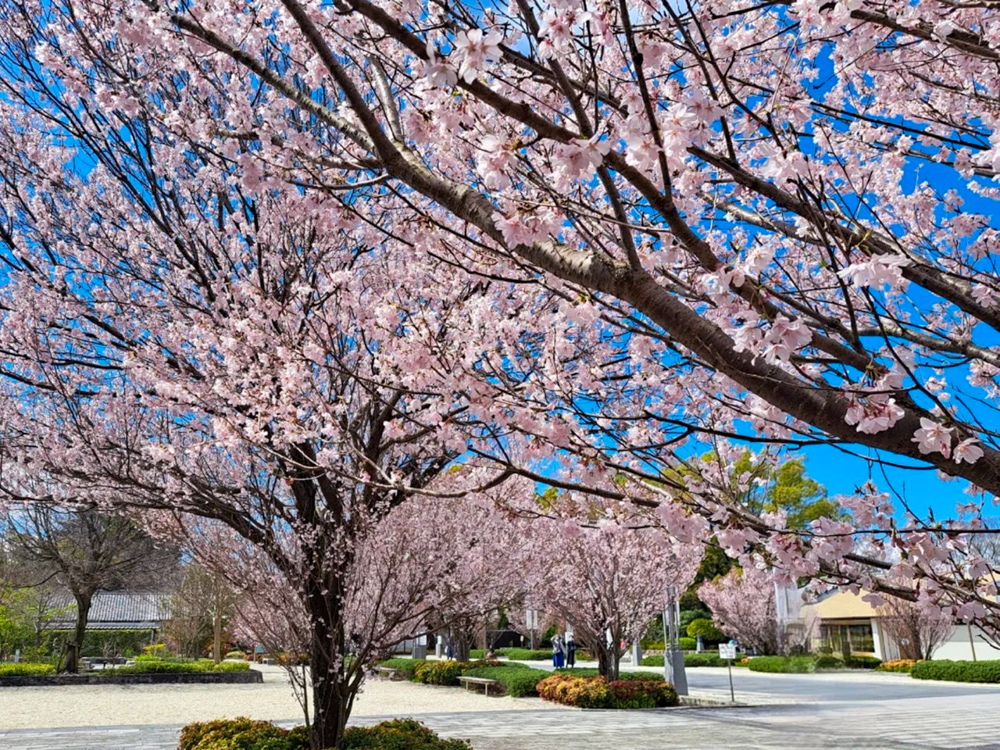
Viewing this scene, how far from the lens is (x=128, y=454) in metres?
6.72

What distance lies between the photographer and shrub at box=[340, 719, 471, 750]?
711cm

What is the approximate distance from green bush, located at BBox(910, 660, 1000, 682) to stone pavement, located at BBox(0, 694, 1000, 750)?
8113 millimetres

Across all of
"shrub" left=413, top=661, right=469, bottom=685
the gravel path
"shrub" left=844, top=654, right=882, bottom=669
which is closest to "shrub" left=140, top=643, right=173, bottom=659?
the gravel path

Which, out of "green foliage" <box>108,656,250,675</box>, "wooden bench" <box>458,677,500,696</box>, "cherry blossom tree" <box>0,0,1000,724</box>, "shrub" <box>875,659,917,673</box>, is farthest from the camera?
"shrub" <box>875,659,917,673</box>

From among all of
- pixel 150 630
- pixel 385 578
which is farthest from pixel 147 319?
pixel 150 630

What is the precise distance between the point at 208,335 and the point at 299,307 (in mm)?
919

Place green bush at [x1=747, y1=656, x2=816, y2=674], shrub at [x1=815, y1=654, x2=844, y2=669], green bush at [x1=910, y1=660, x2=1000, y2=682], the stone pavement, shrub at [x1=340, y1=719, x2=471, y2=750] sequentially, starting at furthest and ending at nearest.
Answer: shrub at [x1=815, y1=654, x2=844, y2=669], green bush at [x1=747, y1=656, x2=816, y2=674], green bush at [x1=910, y1=660, x2=1000, y2=682], the stone pavement, shrub at [x1=340, y1=719, x2=471, y2=750]

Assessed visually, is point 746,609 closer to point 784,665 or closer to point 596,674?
point 784,665

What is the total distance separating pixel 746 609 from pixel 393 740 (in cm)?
2494

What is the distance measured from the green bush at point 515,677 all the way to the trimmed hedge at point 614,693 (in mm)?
1796

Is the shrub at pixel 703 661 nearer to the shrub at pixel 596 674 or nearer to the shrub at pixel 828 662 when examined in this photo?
the shrub at pixel 828 662

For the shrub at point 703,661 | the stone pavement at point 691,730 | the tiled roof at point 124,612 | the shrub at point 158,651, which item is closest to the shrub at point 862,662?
the shrub at point 703,661

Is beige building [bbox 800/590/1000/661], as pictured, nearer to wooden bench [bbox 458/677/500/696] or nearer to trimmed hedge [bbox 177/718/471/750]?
wooden bench [bbox 458/677/500/696]

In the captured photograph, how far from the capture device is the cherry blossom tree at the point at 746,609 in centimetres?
2875
